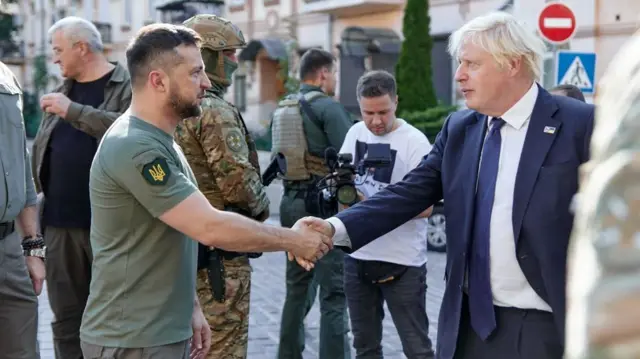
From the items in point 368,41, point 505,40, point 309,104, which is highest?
point 368,41

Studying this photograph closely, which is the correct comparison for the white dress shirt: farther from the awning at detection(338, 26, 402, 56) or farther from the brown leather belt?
the awning at detection(338, 26, 402, 56)

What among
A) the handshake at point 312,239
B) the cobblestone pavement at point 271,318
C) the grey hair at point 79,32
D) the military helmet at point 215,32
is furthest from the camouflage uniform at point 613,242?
the cobblestone pavement at point 271,318

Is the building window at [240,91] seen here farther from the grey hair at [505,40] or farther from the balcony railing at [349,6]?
the grey hair at [505,40]

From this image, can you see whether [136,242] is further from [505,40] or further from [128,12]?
[128,12]

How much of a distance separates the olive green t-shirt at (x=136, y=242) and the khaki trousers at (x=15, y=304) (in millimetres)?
1132

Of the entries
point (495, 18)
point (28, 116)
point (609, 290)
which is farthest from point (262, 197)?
point (28, 116)

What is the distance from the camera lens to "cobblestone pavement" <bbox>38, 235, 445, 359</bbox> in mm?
6578

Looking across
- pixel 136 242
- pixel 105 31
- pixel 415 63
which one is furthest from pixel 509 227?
pixel 105 31

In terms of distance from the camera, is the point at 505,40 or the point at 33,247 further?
the point at 33,247

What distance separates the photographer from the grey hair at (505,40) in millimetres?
3172

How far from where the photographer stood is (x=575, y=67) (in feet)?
36.5

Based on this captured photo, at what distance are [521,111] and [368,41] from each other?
1914 cm

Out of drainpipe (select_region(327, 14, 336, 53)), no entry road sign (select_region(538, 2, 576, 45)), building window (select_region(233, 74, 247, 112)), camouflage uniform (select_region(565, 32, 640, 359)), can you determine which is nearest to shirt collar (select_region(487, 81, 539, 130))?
camouflage uniform (select_region(565, 32, 640, 359))

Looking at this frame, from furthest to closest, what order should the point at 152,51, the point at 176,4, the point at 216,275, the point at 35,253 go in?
1. the point at 176,4
2. the point at 35,253
3. the point at 216,275
4. the point at 152,51
